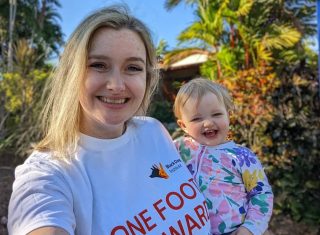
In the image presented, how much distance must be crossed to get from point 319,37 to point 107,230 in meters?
3.96

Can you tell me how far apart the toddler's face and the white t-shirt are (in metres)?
0.34

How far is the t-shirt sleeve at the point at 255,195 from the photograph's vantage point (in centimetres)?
183

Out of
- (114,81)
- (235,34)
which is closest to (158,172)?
(114,81)

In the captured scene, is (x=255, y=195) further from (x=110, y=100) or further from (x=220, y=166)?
(x=110, y=100)

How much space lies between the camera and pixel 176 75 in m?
14.6

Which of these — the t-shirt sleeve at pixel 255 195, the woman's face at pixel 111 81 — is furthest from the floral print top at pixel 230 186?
the woman's face at pixel 111 81

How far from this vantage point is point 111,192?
137 centimetres

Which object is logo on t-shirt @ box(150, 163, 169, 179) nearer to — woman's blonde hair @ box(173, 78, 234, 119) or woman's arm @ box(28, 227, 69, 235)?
woman's arm @ box(28, 227, 69, 235)

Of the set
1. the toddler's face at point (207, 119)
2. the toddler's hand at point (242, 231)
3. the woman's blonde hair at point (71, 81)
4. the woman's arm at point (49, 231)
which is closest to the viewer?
the woman's arm at point (49, 231)

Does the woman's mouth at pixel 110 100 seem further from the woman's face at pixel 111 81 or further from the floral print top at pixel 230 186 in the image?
the floral print top at pixel 230 186

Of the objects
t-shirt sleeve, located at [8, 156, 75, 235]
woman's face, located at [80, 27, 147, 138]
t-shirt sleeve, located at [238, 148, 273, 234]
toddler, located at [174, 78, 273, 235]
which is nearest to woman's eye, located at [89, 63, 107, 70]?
woman's face, located at [80, 27, 147, 138]

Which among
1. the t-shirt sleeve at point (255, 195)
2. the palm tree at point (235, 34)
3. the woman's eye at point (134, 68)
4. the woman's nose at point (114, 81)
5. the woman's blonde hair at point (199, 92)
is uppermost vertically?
the palm tree at point (235, 34)

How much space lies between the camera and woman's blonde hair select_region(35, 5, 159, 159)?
4.60 ft

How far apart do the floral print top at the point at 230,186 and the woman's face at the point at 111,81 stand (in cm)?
55
